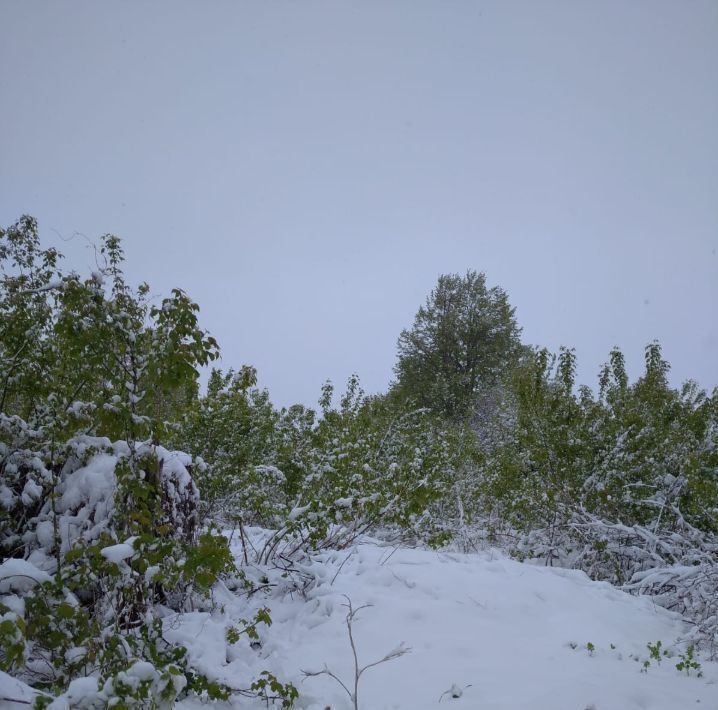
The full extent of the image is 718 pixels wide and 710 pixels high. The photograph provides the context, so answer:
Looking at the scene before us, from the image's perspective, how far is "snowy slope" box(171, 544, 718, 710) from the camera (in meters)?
3.04

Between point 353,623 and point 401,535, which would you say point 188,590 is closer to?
point 353,623

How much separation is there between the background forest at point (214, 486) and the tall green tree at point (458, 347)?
943 centimetres

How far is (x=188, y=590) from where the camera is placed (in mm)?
4074

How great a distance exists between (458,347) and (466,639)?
17975mm

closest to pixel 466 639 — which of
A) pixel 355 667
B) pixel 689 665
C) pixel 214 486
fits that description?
pixel 355 667

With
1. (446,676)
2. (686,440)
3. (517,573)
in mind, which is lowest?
(446,676)

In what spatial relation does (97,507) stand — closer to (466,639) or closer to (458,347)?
(466,639)

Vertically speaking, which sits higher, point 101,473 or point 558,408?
point 558,408

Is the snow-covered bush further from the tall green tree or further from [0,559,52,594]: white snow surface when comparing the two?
the tall green tree

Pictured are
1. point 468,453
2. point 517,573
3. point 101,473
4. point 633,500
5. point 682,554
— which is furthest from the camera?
point 468,453

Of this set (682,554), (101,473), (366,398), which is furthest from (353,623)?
(366,398)

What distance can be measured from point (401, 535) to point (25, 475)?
4464 mm

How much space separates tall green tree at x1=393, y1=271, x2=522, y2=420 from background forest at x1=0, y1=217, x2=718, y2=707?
943cm

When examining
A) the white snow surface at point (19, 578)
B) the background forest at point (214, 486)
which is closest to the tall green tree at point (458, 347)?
the background forest at point (214, 486)
